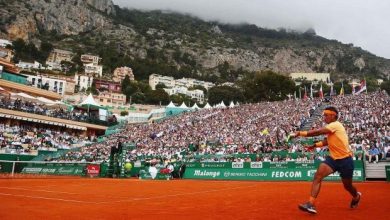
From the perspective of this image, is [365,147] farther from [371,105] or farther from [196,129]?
[196,129]

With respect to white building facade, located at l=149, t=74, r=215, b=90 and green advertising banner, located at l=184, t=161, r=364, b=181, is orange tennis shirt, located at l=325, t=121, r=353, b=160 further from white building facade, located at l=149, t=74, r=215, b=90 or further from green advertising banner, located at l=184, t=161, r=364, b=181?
white building facade, located at l=149, t=74, r=215, b=90

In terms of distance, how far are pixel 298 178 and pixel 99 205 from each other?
16305 mm

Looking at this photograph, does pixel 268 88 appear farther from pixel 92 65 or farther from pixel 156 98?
pixel 92 65

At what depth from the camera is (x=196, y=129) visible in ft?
149

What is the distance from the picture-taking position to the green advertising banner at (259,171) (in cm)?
2320

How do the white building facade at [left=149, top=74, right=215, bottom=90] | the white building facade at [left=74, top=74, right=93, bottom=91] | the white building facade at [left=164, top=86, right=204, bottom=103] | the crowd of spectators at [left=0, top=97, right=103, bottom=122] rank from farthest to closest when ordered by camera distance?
the white building facade at [left=149, top=74, right=215, bottom=90] → the white building facade at [left=164, top=86, right=204, bottom=103] → the white building facade at [left=74, top=74, right=93, bottom=91] → the crowd of spectators at [left=0, top=97, right=103, bottom=122]

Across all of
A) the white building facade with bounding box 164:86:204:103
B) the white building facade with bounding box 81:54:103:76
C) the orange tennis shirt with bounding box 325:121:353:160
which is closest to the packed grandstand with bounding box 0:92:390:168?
the orange tennis shirt with bounding box 325:121:353:160

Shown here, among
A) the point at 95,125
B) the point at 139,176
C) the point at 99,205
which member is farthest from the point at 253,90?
the point at 99,205

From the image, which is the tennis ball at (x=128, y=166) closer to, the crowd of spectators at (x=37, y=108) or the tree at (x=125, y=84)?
the crowd of spectators at (x=37, y=108)

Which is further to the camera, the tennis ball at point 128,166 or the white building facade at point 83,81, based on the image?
the white building facade at point 83,81

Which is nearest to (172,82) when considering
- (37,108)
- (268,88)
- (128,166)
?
(268,88)

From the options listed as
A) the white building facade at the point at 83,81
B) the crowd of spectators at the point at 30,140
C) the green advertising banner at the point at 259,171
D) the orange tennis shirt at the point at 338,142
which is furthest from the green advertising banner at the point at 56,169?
the white building facade at the point at 83,81

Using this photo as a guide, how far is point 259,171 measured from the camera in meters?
25.6

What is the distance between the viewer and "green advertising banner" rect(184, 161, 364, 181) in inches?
914
